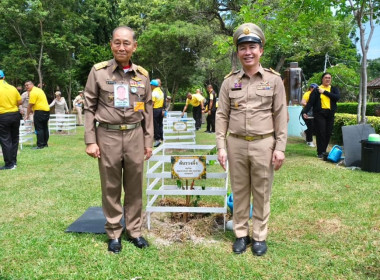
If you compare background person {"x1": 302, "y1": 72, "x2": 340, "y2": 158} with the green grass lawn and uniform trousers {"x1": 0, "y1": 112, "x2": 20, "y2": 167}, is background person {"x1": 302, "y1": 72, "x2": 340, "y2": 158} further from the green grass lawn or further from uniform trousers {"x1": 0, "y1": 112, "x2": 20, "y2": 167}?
uniform trousers {"x1": 0, "y1": 112, "x2": 20, "y2": 167}

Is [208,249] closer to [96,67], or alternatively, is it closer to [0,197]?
[96,67]

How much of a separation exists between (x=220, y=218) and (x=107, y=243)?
137 centimetres

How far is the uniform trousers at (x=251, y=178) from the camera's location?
326 centimetres

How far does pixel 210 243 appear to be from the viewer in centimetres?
364

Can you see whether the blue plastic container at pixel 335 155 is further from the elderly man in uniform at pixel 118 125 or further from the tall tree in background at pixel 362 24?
the elderly man in uniform at pixel 118 125

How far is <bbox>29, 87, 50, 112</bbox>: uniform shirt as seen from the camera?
9484 mm

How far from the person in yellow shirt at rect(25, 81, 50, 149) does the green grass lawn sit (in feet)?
13.8

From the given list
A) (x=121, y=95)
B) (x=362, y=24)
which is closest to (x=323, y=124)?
(x=362, y=24)

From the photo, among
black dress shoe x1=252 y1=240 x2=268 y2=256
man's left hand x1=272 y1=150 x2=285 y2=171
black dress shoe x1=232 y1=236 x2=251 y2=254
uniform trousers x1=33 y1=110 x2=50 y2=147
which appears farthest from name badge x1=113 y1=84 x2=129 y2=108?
uniform trousers x1=33 y1=110 x2=50 y2=147

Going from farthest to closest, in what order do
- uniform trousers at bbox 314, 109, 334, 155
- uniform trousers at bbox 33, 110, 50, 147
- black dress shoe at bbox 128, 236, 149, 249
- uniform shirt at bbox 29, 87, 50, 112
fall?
uniform trousers at bbox 33, 110, 50, 147 → uniform shirt at bbox 29, 87, 50, 112 → uniform trousers at bbox 314, 109, 334, 155 → black dress shoe at bbox 128, 236, 149, 249

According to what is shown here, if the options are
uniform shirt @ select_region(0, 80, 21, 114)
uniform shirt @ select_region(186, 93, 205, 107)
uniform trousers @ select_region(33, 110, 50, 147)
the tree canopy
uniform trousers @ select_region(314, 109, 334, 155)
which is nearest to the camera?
uniform shirt @ select_region(0, 80, 21, 114)

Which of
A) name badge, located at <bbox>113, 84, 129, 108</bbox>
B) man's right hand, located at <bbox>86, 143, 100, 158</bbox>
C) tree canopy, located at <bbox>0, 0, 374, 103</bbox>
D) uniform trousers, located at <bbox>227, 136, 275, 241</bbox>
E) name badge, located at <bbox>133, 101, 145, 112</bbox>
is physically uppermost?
tree canopy, located at <bbox>0, 0, 374, 103</bbox>

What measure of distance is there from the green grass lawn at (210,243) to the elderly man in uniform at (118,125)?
0.36 m

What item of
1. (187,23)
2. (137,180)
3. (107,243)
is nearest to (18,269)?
(107,243)
